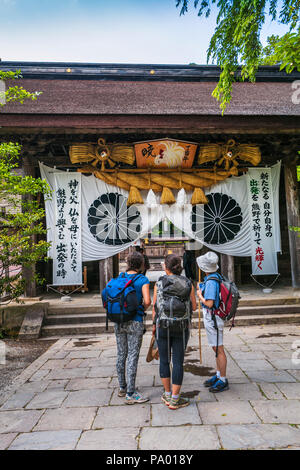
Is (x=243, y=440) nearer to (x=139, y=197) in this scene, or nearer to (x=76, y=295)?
(x=139, y=197)

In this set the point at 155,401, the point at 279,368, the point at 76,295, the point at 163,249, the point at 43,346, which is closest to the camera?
the point at 155,401

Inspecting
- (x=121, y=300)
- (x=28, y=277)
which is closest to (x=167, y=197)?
(x=28, y=277)

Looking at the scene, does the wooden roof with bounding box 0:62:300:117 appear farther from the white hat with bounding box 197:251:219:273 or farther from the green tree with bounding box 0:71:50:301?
the white hat with bounding box 197:251:219:273

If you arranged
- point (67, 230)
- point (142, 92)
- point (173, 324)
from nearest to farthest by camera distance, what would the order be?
point (173, 324)
point (67, 230)
point (142, 92)

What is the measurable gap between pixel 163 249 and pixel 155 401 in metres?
14.2

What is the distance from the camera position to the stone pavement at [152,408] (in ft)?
8.19

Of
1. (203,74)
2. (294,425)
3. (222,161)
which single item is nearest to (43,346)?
(294,425)

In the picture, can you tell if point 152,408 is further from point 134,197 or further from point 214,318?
point 134,197

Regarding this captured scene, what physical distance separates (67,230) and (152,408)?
5.10 meters

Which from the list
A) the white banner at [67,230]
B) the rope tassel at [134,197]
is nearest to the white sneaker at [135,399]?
the white banner at [67,230]

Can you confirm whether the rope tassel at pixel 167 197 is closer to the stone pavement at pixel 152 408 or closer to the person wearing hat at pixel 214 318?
the stone pavement at pixel 152 408

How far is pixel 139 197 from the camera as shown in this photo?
7.26 m

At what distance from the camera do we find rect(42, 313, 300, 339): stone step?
6176 millimetres

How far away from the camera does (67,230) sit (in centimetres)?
721
